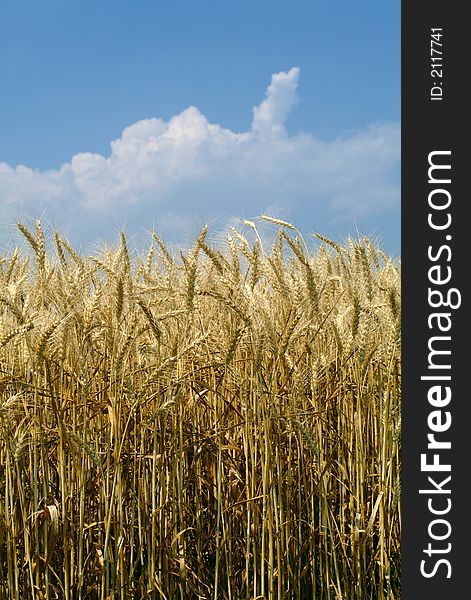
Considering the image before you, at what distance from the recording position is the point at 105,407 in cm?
224

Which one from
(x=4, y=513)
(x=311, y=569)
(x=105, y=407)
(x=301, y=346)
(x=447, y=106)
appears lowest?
(x=311, y=569)

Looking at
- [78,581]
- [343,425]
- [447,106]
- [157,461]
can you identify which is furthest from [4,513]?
[447,106]

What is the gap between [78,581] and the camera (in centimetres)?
206

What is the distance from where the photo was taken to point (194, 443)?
2213 mm

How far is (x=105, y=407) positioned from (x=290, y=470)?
23.0 inches

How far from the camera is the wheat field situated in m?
2.07

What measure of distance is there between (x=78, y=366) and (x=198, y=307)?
44 centimetres

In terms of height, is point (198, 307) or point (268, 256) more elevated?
point (268, 256)

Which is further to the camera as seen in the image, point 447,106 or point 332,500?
point 332,500

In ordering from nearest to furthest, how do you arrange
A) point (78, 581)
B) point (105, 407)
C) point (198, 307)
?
point (78, 581) < point (105, 407) < point (198, 307)

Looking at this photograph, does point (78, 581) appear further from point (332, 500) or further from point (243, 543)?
point (332, 500)

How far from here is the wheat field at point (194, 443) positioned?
6.80ft

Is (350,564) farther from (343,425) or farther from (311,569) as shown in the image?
(343,425)

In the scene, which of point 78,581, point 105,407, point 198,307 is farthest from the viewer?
point 198,307
